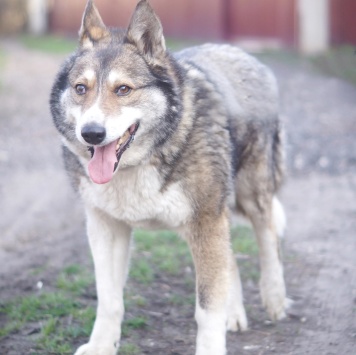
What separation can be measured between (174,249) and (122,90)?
2706 millimetres

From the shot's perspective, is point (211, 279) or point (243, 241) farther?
point (243, 241)

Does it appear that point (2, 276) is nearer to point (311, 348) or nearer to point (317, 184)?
point (311, 348)

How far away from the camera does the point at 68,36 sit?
22281 millimetres

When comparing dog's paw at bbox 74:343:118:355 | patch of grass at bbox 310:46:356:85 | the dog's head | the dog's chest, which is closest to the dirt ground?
dog's paw at bbox 74:343:118:355

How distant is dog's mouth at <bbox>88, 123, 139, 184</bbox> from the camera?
4.15m

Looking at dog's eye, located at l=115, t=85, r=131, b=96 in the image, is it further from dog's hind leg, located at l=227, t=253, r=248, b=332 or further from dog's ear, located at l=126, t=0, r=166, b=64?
dog's hind leg, located at l=227, t=253, r=248, b=332

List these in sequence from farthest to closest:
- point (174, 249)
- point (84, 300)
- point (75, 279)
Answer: point (174, 249) → point (75, 279) → point (84, 300)

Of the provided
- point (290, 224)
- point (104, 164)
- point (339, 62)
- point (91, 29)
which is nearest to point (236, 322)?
point (104, 164)

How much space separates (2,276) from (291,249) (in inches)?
93.5

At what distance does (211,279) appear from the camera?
4531mm

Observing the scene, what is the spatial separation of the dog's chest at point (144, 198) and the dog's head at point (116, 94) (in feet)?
0.40

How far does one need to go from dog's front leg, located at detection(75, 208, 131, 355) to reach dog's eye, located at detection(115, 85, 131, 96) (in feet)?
2.62

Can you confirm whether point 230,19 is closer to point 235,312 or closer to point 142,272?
point 142,272

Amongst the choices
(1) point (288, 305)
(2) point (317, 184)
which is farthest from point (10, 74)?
(1) point (288, 305)
